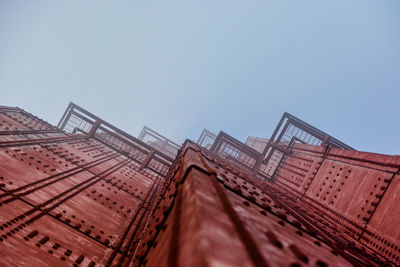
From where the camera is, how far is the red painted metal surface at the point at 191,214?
839mm

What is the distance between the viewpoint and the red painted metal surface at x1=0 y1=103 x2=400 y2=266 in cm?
84

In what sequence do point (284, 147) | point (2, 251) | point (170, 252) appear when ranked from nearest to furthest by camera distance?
1. point (170, 252)
2. point (2, 251)
3. point (284, 147)

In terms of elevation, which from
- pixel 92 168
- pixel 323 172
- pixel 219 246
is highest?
pixel 323 172

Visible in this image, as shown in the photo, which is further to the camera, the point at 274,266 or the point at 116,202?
the point at 116,202

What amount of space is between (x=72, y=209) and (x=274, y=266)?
3.32 m

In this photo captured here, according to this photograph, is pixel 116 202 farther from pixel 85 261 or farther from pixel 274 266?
pixel 274 266

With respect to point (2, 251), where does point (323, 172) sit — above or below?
above

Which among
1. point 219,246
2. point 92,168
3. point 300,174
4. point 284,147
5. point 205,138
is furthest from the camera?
point 205,138

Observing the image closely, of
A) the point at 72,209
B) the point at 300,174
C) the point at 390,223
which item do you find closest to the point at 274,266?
the point at 72,209

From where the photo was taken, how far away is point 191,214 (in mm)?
836

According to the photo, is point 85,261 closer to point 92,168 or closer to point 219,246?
point 219,246

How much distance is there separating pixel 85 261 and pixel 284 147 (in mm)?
10284

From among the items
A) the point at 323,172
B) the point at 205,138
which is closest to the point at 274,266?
the point at 323,172

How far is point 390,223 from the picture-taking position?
11.4 ft
